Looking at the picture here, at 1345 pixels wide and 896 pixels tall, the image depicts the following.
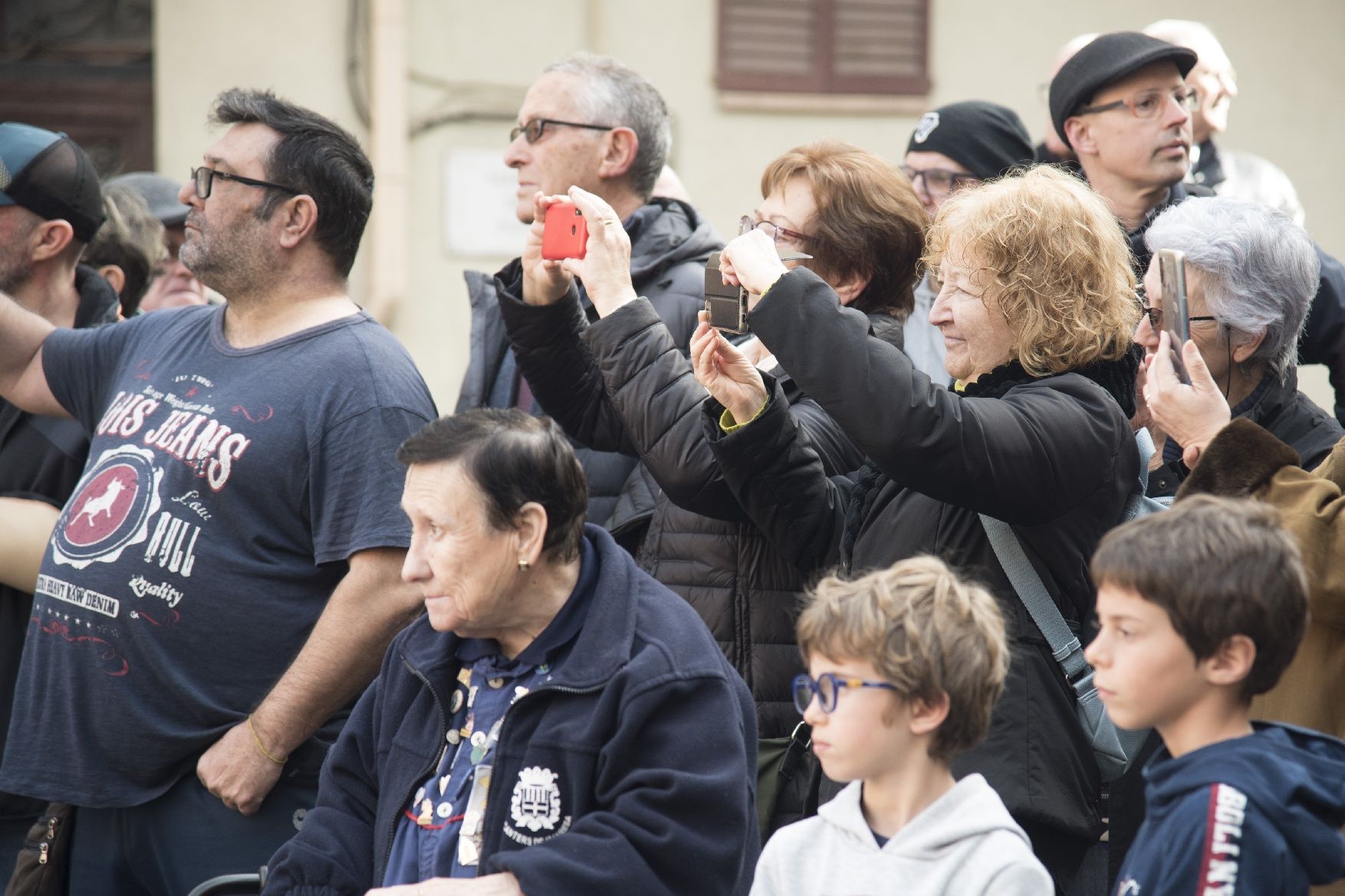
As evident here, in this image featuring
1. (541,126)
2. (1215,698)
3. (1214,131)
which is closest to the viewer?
(1215,698)

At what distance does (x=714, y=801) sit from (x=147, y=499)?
1564 millimetres

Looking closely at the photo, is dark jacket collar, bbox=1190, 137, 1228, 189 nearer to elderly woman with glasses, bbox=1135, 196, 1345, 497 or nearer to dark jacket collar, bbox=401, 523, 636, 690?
elderly woman with glasses, bbox=1135, 196, 1345, 497

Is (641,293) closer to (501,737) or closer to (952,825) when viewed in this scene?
(501,737)

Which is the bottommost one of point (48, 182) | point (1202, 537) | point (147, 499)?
point (147, 499)

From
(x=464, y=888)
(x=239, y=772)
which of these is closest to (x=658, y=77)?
(x=239, y=772)

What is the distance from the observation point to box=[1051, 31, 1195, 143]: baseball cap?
4.20 m

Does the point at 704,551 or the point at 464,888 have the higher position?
the point at 704,551

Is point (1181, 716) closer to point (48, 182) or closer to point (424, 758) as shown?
point (424, 758)

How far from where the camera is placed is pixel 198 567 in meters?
3.46

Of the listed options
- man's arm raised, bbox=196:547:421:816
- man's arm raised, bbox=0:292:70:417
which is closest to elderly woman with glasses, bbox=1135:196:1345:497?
man's arm raised, bbox=196:547:421:816

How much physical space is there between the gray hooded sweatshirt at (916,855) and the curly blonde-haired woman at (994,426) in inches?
13.2

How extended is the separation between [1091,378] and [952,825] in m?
1.03

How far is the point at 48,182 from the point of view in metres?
4.29

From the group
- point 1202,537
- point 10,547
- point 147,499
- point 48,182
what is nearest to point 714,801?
point 1202,537
